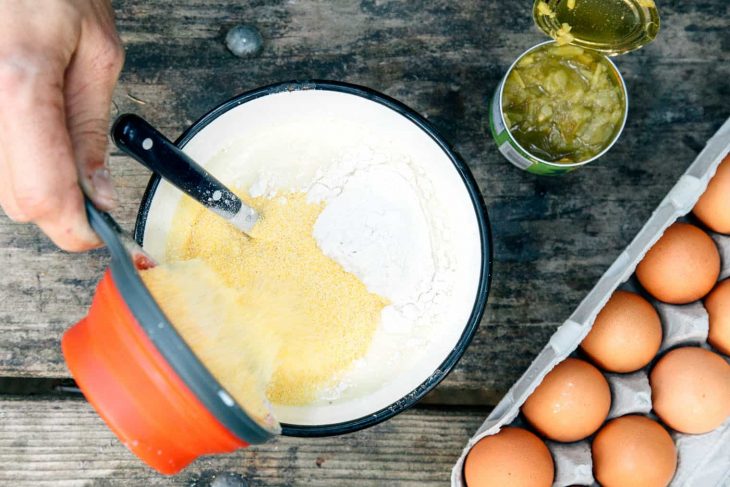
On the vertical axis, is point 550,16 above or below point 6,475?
above

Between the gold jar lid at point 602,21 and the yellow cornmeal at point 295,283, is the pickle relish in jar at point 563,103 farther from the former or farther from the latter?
the yellow cornmeal at point 295,283

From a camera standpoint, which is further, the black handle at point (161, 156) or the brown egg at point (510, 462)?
the brown egg at point (510, 462)

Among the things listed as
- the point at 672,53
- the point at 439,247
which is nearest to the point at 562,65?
the point at 672,53

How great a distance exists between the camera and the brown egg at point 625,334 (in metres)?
0.82

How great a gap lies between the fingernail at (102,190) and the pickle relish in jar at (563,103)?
0.53m

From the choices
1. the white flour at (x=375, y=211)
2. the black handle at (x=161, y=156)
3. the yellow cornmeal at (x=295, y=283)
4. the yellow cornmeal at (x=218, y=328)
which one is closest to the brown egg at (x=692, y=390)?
the white flour at (x=375, y=211)

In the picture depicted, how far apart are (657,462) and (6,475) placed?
2.98ft

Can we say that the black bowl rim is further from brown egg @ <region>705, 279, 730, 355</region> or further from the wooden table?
brown egg @ <region>705, 279, 730, 355</region>

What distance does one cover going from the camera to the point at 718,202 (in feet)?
2.72

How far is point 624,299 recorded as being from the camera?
840 mm

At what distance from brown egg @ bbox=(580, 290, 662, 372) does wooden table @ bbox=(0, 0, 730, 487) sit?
0.12 metres

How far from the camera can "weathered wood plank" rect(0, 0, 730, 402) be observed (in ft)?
3.13

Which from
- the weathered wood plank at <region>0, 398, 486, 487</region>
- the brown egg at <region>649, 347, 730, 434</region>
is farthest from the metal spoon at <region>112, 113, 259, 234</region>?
the brown egg at <region>649, 347, 730, 434</region>

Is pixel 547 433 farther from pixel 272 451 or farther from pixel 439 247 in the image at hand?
pixel 272 451
